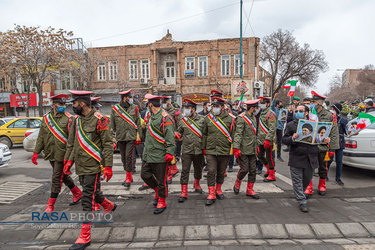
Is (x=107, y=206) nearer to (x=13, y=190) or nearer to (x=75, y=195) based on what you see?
(x=75, y=195)

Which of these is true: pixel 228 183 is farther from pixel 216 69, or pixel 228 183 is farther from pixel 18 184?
pixel 216 69

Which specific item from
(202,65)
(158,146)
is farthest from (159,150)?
(202,65)

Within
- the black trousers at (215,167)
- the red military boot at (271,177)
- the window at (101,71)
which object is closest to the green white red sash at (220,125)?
the black trousers at (215,167)

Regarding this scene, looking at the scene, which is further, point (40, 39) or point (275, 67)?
point (275, 67)

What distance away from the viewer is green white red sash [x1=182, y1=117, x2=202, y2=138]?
16.2 feet

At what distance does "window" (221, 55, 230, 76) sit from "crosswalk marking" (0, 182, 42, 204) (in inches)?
833

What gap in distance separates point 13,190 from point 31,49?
16.5 meters

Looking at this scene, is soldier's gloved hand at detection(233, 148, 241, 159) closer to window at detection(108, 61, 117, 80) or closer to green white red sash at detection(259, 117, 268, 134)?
green white red sash at detection(259, 117, 268, 134)

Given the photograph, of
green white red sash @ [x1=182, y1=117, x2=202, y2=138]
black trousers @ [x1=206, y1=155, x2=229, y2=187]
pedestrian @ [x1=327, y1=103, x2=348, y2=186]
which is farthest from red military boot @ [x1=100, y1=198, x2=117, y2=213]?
pedestrian @ [x1=327, y1=103, x2=348, y2=186]

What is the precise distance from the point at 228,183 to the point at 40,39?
19118mm

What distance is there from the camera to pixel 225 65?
2464 cm

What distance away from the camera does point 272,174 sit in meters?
6.06

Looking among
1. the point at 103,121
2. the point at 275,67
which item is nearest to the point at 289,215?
the point at 103,121

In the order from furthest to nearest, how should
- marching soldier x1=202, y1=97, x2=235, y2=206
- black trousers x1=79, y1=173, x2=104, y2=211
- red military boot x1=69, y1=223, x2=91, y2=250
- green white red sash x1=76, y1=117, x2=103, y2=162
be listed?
marching soldier x1=202, y1=97, x2=235, y2=206 → green white red sash x1=76, y1=117, x2=103, y2=162 → black trousers x1=79, y1=173, x2=104, y2=211 → red military boot x1=69, y1=223, x2=91, y2=250
